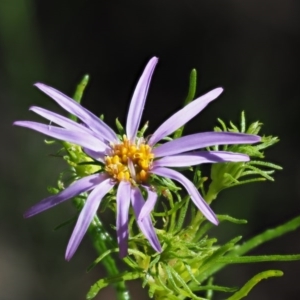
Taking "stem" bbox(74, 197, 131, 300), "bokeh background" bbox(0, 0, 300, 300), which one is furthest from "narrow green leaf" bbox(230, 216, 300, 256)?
"bokeh background" bbox(0, 0, 300, 300)

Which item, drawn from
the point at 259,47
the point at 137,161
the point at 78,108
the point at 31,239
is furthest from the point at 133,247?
the point at 259,47

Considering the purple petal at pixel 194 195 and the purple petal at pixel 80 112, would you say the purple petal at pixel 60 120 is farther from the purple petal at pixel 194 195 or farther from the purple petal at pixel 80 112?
the purple petal at pixel 194 195

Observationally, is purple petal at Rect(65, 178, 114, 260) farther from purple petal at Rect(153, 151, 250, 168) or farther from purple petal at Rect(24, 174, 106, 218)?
purple petal at Rect(153, 151, 250, 168)

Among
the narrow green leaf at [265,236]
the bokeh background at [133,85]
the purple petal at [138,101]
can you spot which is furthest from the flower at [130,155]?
the bokeh background at [133,85]

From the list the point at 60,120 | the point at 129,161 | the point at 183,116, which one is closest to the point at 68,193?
the point at 60,120

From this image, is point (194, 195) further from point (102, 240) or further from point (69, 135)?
point (102, 240)
